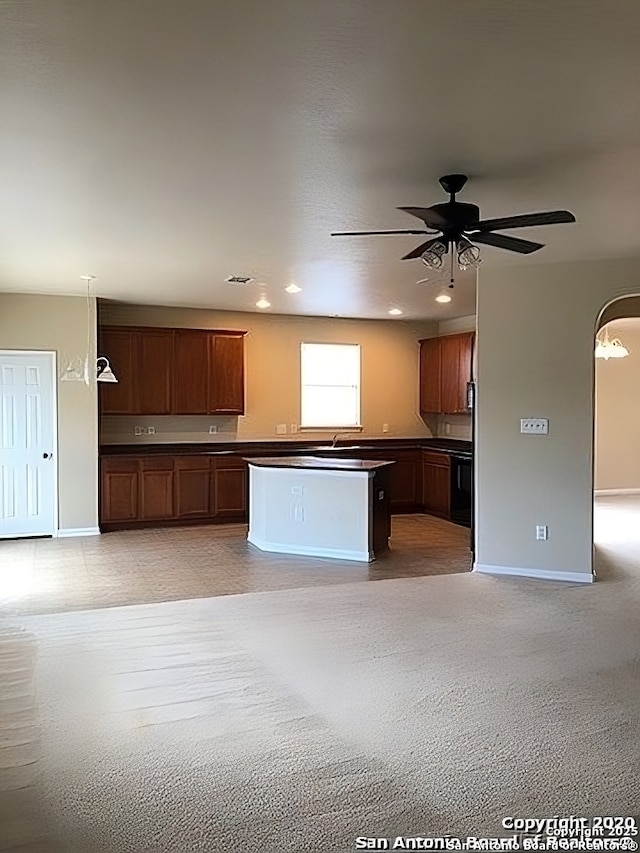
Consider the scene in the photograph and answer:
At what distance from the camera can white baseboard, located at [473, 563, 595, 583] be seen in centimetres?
598

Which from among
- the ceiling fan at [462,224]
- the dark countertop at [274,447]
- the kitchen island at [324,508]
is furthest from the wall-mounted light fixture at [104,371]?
the ceiling fan at [462,224]

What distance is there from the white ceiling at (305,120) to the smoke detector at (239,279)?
1.21 metres

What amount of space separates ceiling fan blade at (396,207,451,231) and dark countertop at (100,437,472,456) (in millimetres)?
5588

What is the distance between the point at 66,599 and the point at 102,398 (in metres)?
3.67

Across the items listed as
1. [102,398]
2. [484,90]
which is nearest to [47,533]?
[102,398]

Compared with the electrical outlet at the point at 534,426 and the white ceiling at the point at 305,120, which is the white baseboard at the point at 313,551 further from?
the white ceiling at the point at 305,120

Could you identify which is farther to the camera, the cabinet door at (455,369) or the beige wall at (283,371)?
the cabinet door at (455,369)

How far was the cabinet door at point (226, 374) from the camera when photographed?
29.9 feet

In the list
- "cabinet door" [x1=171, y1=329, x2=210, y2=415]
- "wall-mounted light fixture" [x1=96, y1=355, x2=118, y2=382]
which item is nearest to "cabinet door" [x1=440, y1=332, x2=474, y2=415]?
"cabinet door" [x1=171, y1=329, x2=210, y2=415]

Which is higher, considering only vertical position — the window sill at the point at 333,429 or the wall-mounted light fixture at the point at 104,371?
the wall-mounted light fixture at the point at 104,371

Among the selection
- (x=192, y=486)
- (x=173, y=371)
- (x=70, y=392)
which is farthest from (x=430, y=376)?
(x=70, y=392)

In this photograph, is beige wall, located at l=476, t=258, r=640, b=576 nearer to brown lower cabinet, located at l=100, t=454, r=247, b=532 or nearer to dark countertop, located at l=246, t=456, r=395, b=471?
dark countertop, located at l=246, t=456, r=395, b=471

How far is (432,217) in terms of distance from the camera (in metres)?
3.63

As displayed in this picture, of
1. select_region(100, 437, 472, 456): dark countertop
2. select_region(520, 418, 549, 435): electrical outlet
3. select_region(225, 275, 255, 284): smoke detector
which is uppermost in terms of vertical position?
select_region(225, 275, 255, 284): smoke detector
